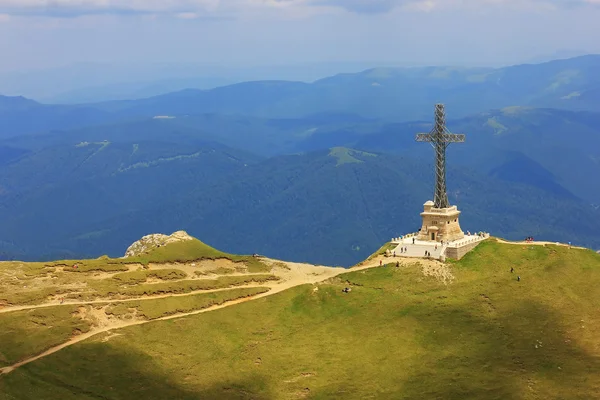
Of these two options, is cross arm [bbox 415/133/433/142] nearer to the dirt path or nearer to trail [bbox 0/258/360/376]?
the dirt path

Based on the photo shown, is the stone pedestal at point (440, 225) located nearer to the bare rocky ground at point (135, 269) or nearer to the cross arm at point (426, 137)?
the bare rocky ground at point (135, 269)

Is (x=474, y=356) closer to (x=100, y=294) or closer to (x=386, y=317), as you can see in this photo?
(x=386, y=317)

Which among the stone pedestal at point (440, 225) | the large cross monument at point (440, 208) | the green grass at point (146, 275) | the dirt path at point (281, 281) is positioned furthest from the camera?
the large cross monument at point (440, 208)

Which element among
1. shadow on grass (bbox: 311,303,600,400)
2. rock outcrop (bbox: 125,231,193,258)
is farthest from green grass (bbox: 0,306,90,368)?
shadow on grass (bbox: 311,303,600,400)

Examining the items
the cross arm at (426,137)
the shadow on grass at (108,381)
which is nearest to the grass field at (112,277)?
the shadow on grass at (108,381)

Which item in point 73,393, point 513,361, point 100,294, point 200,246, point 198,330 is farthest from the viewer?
point 200,246

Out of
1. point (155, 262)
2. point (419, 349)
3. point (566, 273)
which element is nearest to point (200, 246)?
point (155, 262)

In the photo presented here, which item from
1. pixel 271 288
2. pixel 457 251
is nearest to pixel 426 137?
pixel 457 251

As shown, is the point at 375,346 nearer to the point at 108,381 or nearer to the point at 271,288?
the point at 271,288
